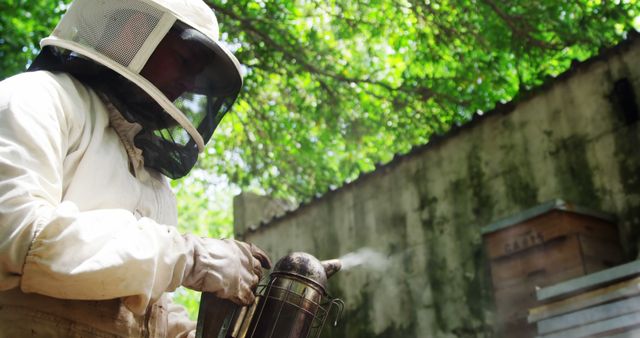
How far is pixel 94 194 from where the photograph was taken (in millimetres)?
1777

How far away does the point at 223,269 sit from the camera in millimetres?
1757

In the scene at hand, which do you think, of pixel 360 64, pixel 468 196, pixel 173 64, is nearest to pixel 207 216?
pixel 360 64

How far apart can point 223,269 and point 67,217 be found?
441 mm

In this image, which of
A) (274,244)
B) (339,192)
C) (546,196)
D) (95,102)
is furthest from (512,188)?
(95,102)

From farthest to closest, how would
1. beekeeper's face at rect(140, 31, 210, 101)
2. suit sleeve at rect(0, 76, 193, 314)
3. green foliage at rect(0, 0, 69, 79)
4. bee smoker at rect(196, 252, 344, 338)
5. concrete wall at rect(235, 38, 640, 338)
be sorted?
1. green foliage at rect(0, 0, 69, 79)
2. concrete wall at rect(235, 38, 640, 338)
3. beekeeper's face at rect(140, 31, 210, 101)
4. bee smoker at rect(196, 252, 344, 338)
5. suit sleeve at rect(0, 76, 193, 314)

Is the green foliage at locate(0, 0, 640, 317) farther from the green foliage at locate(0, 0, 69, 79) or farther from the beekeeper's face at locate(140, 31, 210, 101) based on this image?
the beekeeper's face at locate(140, 31, 210, 101)

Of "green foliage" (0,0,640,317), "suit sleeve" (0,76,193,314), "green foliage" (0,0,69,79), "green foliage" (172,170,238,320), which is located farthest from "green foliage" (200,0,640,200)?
"green foliage" (172,170,238,320)

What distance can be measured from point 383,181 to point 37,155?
5021 mm

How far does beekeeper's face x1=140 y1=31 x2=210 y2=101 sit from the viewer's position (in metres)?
2.16

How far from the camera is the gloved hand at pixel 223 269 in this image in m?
1.73

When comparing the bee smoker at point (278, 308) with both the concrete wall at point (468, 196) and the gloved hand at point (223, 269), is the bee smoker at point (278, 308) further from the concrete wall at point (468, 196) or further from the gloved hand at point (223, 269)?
the concrete wall at point (468, 196)

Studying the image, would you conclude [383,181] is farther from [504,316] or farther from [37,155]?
[37,155]

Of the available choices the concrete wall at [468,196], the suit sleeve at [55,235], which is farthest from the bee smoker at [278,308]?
the concrete wall at [468,196]

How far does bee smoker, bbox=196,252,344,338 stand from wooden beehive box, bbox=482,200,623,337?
1.91 meters
